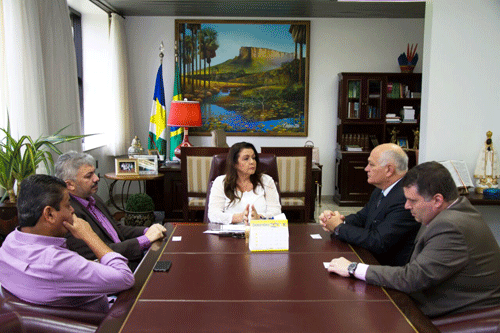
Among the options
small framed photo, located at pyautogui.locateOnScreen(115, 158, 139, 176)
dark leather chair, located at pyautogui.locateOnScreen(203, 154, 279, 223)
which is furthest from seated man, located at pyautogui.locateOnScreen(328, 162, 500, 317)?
small framed photo, located at pyautogui.locateOnScreen(115, 158, 139, 176)

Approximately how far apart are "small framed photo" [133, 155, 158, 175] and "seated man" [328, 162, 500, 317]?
382 cm

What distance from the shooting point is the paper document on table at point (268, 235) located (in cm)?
239

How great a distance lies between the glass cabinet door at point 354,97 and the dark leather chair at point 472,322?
220 inches

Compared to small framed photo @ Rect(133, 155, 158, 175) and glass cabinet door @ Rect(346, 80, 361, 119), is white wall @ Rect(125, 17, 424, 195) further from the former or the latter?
small framed photo @ Rect(133, 155, 158, 175)

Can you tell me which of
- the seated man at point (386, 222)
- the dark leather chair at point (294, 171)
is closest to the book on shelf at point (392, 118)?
the dark leather chair at point (294, 171)

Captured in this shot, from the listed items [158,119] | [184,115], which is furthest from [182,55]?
[184,115]

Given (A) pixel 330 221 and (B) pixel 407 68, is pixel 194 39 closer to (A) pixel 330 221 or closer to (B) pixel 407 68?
(B) pixel 407 68

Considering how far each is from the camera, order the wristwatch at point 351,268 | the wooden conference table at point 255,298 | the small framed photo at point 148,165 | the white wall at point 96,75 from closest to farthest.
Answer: the wooden conference table at point 255,298 → the wristwatch at point 351,268 → the small framed photo at point 148,165 → the white wall at point 96,75

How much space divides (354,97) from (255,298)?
5974mm

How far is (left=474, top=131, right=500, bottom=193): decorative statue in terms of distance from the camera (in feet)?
13.9

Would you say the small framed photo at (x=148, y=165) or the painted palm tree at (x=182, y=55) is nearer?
the small framed photo at (x=148, y=165)

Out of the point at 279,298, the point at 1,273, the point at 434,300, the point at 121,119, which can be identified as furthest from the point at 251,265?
the point at 121,119

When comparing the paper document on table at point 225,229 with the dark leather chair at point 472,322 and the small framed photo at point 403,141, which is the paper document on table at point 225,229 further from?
the small framed photo at point 403,141

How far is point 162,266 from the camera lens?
214 centimetres
